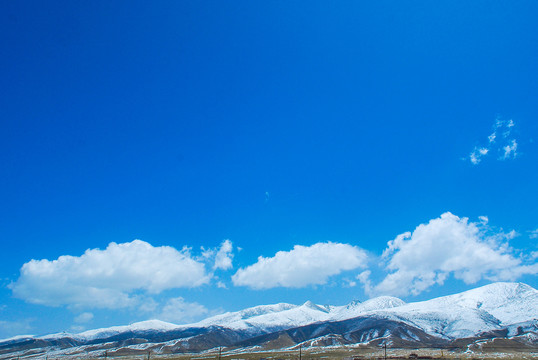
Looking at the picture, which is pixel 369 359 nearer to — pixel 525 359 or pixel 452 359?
pixel 452 359

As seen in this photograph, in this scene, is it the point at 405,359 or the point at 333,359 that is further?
the point at 333,359

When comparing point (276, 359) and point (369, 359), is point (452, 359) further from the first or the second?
point (276, 359)

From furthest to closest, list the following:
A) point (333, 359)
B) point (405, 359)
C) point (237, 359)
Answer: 1. point (237, 359)
2. point (333, 359)
3. point (405, 359)

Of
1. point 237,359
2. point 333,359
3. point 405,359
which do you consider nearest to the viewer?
point 405,359

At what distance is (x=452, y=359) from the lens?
128 meters

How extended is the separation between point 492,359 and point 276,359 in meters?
81.2

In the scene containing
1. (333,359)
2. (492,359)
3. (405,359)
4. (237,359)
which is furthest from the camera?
(237,359)

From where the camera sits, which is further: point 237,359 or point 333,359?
point 237,359

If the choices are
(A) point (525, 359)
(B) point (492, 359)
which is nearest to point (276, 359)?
(B) point (492, 359)

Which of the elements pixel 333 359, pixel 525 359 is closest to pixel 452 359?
pixel 525 359

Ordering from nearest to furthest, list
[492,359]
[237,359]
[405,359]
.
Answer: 1. [492,359]
2. [405,359]
3. [237,359]

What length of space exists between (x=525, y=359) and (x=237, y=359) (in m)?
120

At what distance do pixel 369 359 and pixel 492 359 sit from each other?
41452 millimetres

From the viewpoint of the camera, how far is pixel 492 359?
415ft
